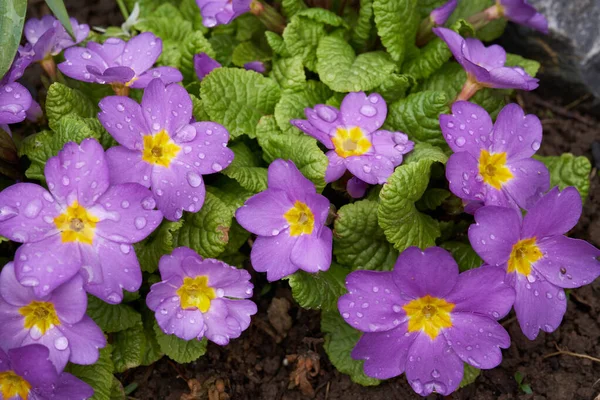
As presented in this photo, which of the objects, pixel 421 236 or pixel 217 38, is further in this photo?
pixel 217 38

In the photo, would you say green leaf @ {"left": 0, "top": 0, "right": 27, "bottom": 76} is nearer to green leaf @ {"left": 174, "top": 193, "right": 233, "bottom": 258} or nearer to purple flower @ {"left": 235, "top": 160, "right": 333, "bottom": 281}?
green leaf @ {"left": 174, "top": 193, "right": 233, "bottom": 258}

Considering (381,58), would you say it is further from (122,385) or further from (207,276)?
(122,385)

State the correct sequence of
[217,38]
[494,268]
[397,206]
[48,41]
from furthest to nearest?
1. [217,38]
2. [48,41]
3. [397,206]
4. [494,268]

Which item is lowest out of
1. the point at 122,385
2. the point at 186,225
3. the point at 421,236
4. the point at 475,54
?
the point at 122,385

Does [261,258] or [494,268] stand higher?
[494,268]

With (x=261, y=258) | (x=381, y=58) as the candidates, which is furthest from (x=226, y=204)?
(x=381, y=58)

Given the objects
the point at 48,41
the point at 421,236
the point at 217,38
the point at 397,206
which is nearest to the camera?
the point at 397,206

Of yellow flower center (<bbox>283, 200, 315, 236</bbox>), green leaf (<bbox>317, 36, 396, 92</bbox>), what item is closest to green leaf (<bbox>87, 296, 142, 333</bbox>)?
yellow flower center (<bbox>283, 200, 315, 236</bbox>)

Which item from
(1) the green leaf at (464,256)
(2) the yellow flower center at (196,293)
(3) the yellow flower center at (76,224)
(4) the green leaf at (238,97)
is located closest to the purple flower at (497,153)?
(1) the green leaf at (464,256)
